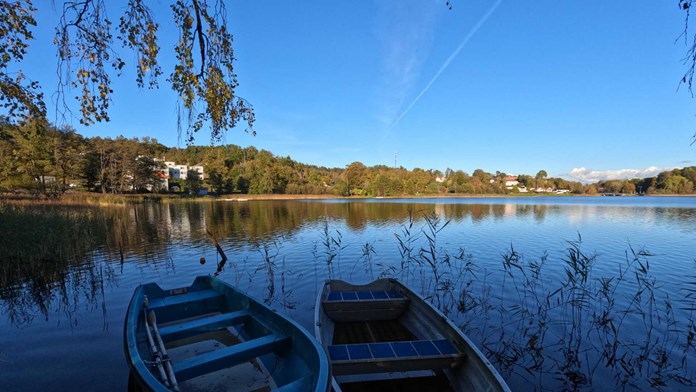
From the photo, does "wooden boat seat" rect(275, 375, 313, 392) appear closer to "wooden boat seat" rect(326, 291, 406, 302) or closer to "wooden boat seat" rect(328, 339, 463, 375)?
"wooden boat seat" rect(328, 339, 463, 375)

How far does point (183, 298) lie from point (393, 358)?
172 inches

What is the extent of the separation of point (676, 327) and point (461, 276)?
5.47 m

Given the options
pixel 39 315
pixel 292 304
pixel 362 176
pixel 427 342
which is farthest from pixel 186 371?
pixel 362 176

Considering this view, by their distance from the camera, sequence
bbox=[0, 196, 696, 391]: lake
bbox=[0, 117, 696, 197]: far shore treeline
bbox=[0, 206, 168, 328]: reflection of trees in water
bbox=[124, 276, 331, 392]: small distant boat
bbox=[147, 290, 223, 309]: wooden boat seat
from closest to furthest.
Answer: bbox=[124, 276, 331, 392]: small distant boat → bbox=[0, 196, 696, 391]: lake → bbox=[147, 290, 223, 309]: wooden boat seat → bbox=[0, 206, 168, 328]: reflection of trees in water → bbox=[0, 117, 696, 197]: far shore treeline

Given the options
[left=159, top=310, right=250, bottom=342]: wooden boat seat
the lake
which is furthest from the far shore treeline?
the lake

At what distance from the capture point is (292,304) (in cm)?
890

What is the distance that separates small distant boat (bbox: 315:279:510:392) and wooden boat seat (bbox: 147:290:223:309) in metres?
2.23

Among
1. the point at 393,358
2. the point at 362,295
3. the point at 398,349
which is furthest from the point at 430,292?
the point at 393,358

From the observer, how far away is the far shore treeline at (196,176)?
118ft

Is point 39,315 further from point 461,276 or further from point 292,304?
point 461,276

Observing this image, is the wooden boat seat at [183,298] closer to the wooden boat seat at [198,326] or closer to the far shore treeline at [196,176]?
the wooden boat seat at [198,326]

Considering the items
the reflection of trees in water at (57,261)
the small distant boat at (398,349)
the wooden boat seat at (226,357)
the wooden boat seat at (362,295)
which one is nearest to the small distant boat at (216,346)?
the wooden boat seat at (226,357)

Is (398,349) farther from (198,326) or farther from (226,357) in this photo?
(198,326)

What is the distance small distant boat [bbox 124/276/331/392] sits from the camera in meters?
3.40
